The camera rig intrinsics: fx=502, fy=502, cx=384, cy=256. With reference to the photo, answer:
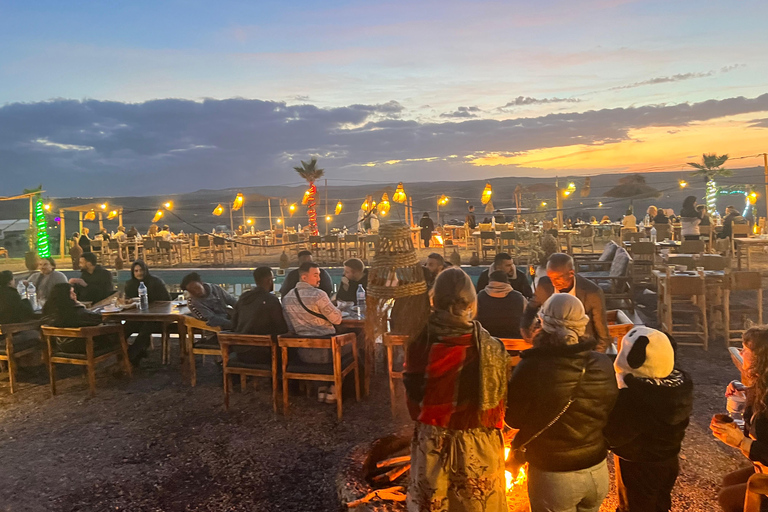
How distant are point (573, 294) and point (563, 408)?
1.97 m

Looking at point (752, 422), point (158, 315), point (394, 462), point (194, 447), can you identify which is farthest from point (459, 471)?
point (158, 315)

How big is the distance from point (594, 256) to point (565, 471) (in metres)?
7.72

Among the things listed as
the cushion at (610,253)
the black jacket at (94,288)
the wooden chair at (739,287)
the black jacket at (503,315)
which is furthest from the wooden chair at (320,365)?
the cushion at (610,253)

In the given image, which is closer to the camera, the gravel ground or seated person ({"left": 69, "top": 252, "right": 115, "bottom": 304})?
the gravel ground

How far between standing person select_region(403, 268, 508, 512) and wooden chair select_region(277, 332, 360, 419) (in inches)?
87.9

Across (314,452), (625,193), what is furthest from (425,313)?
(625,193)

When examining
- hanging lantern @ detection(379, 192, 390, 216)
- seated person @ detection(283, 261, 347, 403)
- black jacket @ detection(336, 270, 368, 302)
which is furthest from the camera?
Result: hanging lantern @ detection(379, 192, 390, 216)

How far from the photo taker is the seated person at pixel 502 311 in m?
4.18

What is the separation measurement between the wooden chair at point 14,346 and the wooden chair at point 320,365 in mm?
3205

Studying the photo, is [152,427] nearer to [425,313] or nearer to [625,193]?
[425,313]

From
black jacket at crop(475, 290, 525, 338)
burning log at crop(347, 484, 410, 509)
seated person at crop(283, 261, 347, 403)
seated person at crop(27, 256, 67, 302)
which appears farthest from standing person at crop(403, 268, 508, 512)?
seated person at crop(27, 256, 67, 302)

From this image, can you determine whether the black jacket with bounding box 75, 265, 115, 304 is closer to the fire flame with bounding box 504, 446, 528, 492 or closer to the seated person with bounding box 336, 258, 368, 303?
the seated person with bounding box 336, 258, 368, 303

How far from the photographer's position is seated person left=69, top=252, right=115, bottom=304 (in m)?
6.86

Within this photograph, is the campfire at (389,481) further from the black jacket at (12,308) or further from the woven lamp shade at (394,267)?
the black jacket at (12,308)
